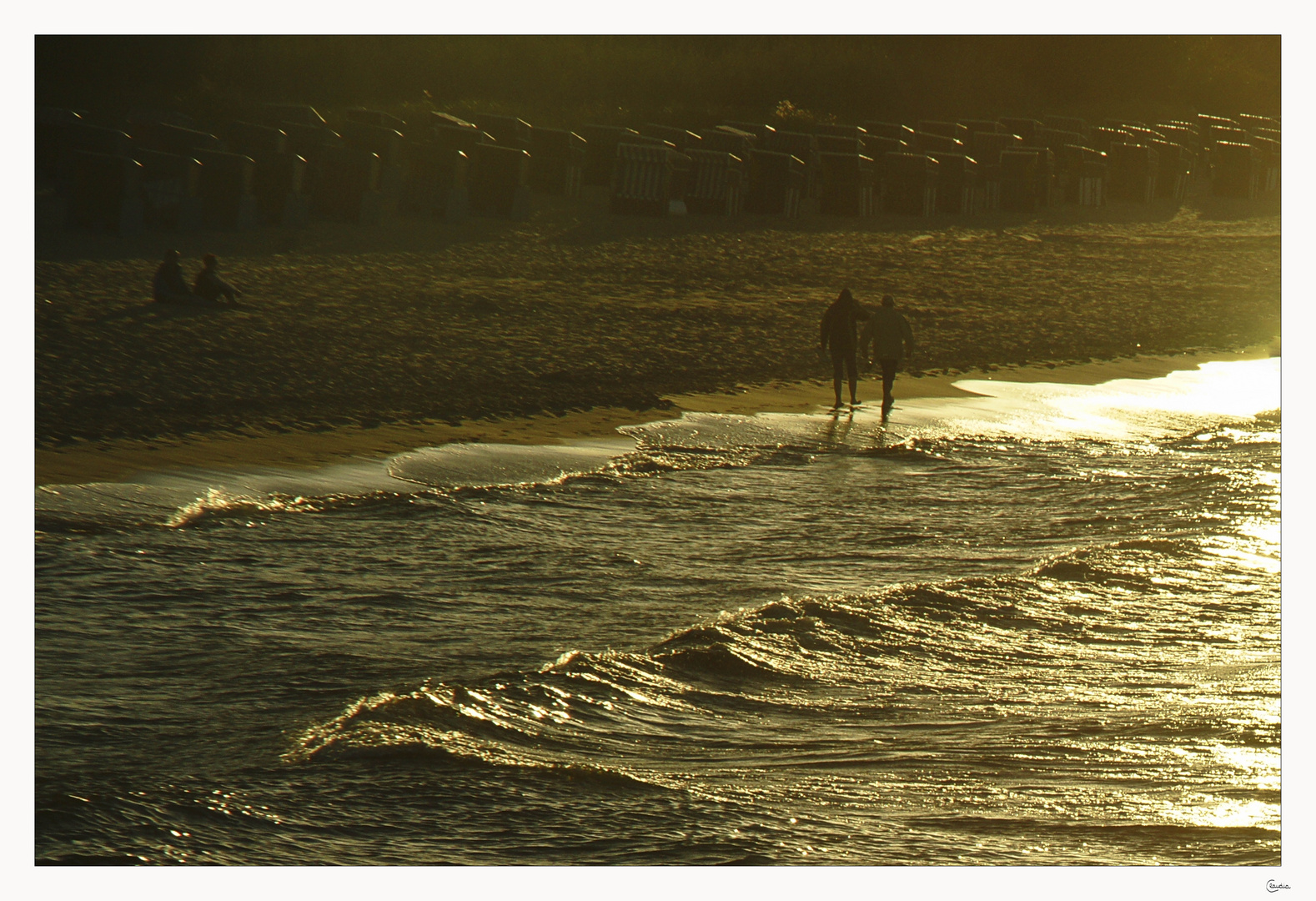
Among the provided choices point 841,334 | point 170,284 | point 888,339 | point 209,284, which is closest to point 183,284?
point 170,284

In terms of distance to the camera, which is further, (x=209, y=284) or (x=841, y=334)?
(x=209, y=284)

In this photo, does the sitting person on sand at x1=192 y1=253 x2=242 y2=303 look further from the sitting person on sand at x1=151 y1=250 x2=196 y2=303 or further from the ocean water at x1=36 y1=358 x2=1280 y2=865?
the ocean water at x1=36 y1=358 x2=1280 y2=865

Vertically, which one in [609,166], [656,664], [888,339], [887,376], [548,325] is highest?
[609,166]

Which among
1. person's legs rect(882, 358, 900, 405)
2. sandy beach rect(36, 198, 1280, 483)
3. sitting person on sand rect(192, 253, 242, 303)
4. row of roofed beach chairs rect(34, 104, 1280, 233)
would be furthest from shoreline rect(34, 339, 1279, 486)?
row of roofed beach chairs rect(34, 104, 1280, 233)

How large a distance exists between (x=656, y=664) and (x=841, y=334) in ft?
26.1

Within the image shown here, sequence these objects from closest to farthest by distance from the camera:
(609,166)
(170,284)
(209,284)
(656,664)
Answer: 1. (656,664)
2. (170,284)
3. (209,284)
4. (609,166)

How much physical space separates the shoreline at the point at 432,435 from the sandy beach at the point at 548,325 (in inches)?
1.5

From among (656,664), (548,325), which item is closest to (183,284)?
(548,325)

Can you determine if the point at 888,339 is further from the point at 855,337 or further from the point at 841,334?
the point at 841,334

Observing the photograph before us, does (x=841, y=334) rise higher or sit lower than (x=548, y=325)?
lower

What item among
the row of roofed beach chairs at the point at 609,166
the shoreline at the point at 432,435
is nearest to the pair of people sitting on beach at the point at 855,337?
the shoreline at the point at 432,435

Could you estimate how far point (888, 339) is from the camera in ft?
47.1

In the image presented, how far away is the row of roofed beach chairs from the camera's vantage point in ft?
65.4

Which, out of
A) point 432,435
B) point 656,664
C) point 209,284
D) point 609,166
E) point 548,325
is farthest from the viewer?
point 609,166
